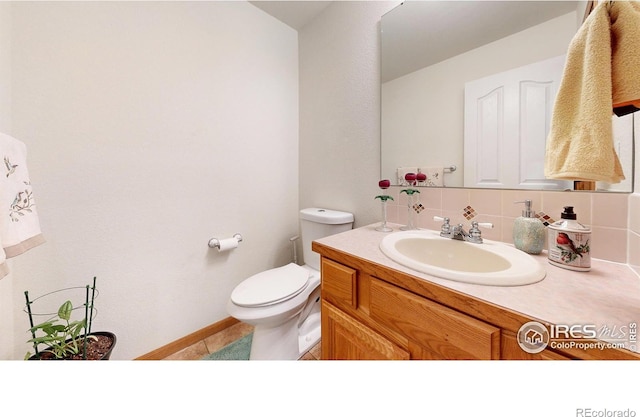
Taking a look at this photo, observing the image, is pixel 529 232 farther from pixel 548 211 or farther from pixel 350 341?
pixel 350 341

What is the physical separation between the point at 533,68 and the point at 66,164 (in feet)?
6.03

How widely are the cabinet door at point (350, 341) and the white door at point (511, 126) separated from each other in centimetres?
72

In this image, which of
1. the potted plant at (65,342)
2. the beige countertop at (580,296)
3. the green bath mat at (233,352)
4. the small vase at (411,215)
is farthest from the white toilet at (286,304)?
the beige countertop at (580,296)

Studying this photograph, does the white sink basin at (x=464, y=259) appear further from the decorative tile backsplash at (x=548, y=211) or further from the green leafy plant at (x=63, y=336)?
the green leafy plant at (x=63, y=336)

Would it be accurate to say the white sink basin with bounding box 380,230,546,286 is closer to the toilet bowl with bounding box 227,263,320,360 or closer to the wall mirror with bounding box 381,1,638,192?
the wall mirror with bounding box 381,1,638,192

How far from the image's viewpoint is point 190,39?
3.86 ft

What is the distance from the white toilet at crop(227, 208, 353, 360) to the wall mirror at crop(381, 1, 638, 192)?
0.53m

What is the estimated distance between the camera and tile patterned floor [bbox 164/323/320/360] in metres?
1.18

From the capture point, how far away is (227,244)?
1289 mm

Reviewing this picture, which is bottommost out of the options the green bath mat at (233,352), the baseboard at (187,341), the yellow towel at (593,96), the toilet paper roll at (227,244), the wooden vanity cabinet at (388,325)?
the green bath mat at (233,352)

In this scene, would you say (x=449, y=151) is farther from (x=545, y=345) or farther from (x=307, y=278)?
(x=307, y=278)

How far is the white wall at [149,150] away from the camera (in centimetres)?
85

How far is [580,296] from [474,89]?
0.80m
